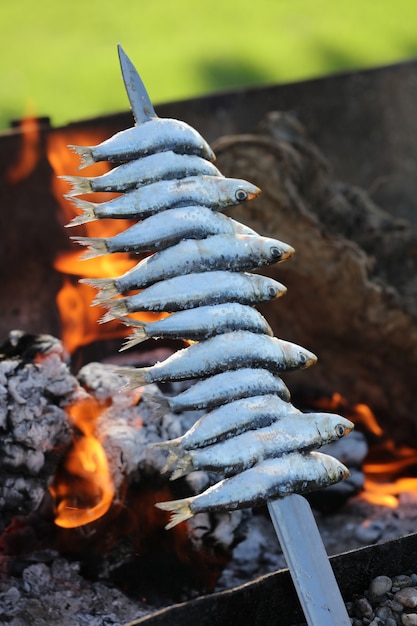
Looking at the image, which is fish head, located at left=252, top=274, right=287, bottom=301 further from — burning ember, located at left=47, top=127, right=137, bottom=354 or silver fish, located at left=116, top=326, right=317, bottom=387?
burning ember, located at left=47, top=127, right=137, bottom=354

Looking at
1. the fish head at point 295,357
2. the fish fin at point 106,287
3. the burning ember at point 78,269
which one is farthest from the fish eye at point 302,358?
the burning ember at point 78,269

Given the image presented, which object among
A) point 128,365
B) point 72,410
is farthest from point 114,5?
point 72,410

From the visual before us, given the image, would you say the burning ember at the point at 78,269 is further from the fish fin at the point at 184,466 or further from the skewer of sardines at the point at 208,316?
the fish fin at the point at 184,466

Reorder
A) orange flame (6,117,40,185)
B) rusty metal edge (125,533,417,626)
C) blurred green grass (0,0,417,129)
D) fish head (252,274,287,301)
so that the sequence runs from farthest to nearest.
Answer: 1. blurred green grass (0,0,417,129)
2. orange flame (6,117,40,185)
3. fish head (252,274,287,301)
4. rusty metal edge (125,533,417,626)

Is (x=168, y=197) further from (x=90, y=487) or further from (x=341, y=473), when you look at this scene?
(x=90, y=487)

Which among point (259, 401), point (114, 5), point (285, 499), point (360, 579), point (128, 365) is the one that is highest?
point (114, 5)

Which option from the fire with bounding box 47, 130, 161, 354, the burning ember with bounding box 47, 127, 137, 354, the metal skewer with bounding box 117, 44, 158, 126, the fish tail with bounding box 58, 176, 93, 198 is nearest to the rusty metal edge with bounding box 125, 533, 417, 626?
the fish tail with bounding box 58, 176, 93, 198

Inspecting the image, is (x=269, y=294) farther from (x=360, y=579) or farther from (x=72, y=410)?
(x=72, y=410)
